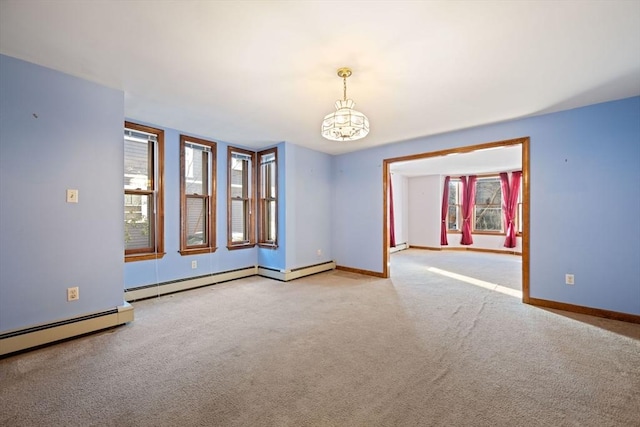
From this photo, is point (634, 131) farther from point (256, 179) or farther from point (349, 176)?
point (256, 179)

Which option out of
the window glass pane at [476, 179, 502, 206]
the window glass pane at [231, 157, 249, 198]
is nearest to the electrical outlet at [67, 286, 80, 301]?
the window glass pane at [231, 157, 249, 198]

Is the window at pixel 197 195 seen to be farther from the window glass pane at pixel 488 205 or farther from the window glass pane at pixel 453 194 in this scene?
the window glass pane at pixel 488 205

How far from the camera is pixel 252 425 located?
5.08 feet

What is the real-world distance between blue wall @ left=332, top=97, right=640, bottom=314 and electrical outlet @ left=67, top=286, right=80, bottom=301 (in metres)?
5.21

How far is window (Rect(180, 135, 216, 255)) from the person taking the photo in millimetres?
4320

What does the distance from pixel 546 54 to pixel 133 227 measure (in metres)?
4.99

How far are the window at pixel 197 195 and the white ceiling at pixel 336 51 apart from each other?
1070mm

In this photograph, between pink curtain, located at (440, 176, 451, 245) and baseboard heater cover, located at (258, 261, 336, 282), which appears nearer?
baseboard heater cover, located at (258, 261, 336, 282)

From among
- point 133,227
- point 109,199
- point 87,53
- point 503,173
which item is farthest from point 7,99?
point 503,173

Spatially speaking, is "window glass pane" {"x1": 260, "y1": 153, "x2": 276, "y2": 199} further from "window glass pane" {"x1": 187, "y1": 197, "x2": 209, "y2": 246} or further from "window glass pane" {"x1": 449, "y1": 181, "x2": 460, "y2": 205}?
"window glass pane" {"x1": 449, "y1": 181, "x2": 460, "y2": 205}

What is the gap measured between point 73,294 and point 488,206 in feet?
32.3

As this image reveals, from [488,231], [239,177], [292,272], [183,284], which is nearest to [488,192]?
[488,231]

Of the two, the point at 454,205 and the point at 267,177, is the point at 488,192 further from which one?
the point at 267,177

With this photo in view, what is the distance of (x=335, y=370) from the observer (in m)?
2.09
